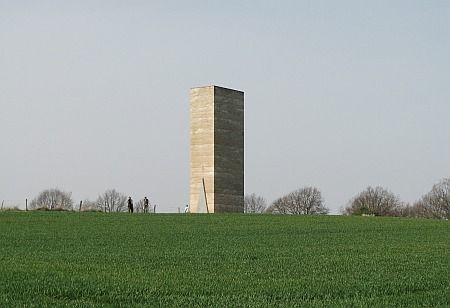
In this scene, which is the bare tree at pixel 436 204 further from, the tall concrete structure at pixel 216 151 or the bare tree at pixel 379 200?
the tall concrete structure at pixel 216 151

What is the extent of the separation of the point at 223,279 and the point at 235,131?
113 feet

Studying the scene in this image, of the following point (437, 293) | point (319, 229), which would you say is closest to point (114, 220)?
point (319, 229)

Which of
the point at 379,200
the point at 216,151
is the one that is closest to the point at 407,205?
the point at 379,200

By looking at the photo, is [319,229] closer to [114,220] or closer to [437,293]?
[114,220]

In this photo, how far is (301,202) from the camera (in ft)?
362

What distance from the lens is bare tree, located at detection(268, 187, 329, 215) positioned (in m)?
108

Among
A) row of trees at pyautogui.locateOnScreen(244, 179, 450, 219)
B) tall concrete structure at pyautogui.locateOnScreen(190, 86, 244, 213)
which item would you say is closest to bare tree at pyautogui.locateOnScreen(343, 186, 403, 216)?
row of trees at pyautogui.locateOnScreen(244, 179, 450, 219)

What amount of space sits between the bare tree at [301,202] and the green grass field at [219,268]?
79.8m

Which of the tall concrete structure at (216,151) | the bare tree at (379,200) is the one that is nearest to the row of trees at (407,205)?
the bare tree at (379,200)

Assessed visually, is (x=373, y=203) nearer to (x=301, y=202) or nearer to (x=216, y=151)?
(x=301, y=202)

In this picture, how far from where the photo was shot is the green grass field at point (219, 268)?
10875mm

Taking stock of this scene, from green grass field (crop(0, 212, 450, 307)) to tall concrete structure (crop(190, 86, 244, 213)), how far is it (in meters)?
17.7

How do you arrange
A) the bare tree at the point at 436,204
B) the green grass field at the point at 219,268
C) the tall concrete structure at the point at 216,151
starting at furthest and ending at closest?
the bare tree at the point at 436,204 < the tall concrete structure at the point at 216,151 < the green grass field at the point at 219,268

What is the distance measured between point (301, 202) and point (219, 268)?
315ft
